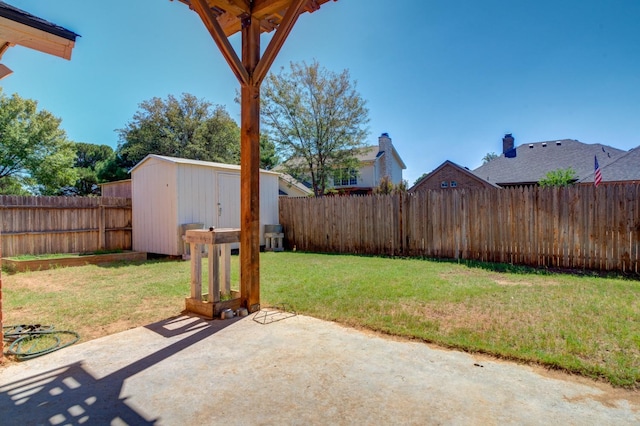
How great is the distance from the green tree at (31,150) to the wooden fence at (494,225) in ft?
62.2

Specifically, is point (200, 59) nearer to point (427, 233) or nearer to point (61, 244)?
point (61, 244)

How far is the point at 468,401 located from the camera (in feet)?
6.51

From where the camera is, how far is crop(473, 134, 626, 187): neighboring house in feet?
63.1

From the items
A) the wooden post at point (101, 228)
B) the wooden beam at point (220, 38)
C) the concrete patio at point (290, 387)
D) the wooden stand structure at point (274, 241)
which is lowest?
the concrete patio at point (290, 387)

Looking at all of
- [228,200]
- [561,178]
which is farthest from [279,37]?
[561,178]

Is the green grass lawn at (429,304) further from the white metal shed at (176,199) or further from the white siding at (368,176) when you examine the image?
the white siding at (368,176)

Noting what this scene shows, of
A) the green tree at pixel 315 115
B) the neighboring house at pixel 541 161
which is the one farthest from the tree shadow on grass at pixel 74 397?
the neighboring house at pixel 541 161

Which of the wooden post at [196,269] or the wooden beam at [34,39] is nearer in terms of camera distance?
the wooden beam at [34,39]

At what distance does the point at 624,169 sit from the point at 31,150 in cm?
3122

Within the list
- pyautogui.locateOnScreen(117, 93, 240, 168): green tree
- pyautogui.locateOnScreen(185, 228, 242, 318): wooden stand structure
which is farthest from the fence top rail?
pyautogui.locateOnScreen(117, 93, 240, 168): green tree

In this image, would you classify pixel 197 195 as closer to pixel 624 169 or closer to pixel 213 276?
pixel 213 276

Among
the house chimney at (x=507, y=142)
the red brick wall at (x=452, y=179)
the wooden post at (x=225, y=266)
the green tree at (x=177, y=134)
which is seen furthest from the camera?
the house chimney at (x=507, y=142)

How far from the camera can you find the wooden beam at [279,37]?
3621mm

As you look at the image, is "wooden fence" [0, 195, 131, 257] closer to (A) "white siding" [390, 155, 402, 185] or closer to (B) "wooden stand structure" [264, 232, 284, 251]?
(B) "wooden stand structure" [264, 232, 284, 251]
